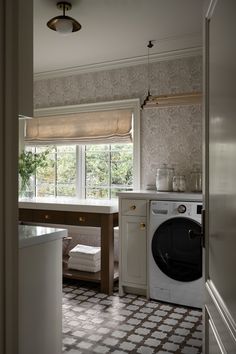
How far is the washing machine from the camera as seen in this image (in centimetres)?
297

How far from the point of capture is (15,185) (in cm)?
109

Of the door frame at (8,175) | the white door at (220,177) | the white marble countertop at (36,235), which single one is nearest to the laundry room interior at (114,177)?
the white marble countertop at (36,235)

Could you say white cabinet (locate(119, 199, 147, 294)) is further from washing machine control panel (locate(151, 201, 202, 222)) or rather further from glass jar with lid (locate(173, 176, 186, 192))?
glass jar with lid (locate(173, 176, 186, 192))

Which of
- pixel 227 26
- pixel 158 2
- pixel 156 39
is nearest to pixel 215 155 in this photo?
pixel 227 26

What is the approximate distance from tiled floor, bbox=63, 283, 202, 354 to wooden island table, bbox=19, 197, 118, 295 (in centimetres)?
19

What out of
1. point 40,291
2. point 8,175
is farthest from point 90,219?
point 8,175

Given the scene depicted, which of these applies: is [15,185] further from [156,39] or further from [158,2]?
[156,39]

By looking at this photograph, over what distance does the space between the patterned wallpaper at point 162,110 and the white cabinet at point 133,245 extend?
0.61 m

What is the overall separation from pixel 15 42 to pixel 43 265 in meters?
1.10

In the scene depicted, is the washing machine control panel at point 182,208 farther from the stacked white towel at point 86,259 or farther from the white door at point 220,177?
the white door at point 220,177

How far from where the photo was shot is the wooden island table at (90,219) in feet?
11.0

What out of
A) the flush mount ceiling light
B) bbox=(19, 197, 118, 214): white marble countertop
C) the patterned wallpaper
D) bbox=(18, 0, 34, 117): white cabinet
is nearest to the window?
the patterned wallpaper

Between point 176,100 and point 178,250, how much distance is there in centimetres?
141

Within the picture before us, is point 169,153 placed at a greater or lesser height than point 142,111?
lesser
